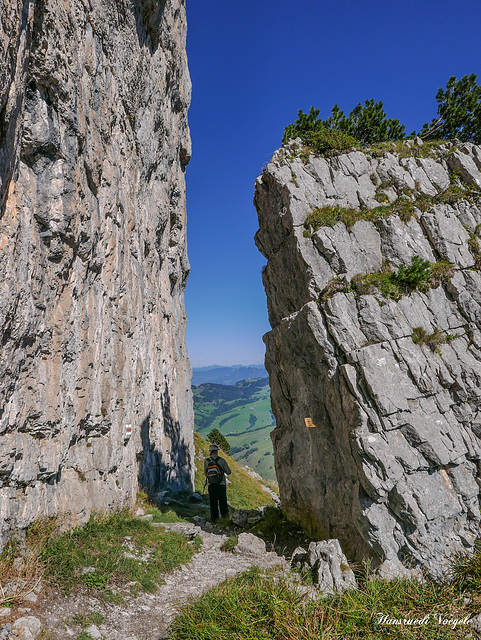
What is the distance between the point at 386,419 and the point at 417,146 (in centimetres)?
1350

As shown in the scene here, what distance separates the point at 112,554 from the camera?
963 cm

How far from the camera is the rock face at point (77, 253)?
9.08m

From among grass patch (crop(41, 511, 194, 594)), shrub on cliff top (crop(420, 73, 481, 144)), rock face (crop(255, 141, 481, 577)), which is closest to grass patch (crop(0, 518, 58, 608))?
grass patch (crop(41, 511, 194, 594))

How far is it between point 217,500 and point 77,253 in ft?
41.2

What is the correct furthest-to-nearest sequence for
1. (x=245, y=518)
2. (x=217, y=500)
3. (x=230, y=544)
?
(x=217, y=500) < (x=245, y=518) < (x=230, y=544)

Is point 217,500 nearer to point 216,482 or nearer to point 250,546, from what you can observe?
point 216,482

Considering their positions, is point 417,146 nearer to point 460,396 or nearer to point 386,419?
point 460,396

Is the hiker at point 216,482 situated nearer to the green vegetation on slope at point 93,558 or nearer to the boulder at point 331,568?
the green vegetation on slope at point 93,558

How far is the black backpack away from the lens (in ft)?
52.1

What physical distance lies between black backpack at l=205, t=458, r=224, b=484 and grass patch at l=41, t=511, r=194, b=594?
3389mm

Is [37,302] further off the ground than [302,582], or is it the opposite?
[37,302]

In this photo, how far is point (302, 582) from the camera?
9.37 meters

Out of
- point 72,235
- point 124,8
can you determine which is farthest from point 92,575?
point 124,8

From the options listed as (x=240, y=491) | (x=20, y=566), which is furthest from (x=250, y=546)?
(x=240, y=491)
